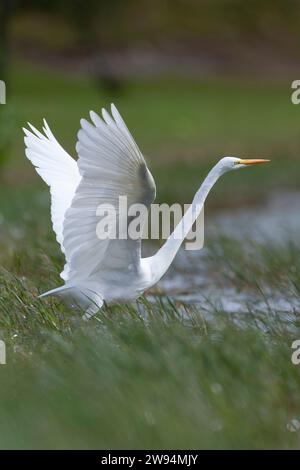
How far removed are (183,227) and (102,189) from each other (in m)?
0.70

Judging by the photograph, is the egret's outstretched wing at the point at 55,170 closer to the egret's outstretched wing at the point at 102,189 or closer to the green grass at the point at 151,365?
the green grass at the point at 151,365

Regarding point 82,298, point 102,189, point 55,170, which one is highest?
point 102,189

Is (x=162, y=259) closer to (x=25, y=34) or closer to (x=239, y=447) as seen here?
(x=239, y=447)

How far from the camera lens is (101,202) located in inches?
236

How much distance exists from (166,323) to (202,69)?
4066 centimetres

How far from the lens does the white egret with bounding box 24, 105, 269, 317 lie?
18.8 feet

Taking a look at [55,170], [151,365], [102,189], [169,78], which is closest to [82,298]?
[102,189]

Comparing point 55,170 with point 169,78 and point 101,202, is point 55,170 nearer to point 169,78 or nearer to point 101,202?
point 101,202

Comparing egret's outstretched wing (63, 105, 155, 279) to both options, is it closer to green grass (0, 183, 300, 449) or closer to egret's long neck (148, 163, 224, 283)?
egret's long neck (148, 163, 224, 283)

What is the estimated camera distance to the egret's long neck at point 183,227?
646cm

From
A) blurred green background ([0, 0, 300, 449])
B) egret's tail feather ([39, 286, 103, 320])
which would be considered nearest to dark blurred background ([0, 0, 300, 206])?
blurred green background ([0, 0, 300, 449])

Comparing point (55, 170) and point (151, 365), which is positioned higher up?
point (55, 170)

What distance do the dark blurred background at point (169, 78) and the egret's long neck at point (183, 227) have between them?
9.71 meters

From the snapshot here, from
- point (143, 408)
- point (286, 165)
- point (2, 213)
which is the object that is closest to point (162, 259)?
point (143, 408)
